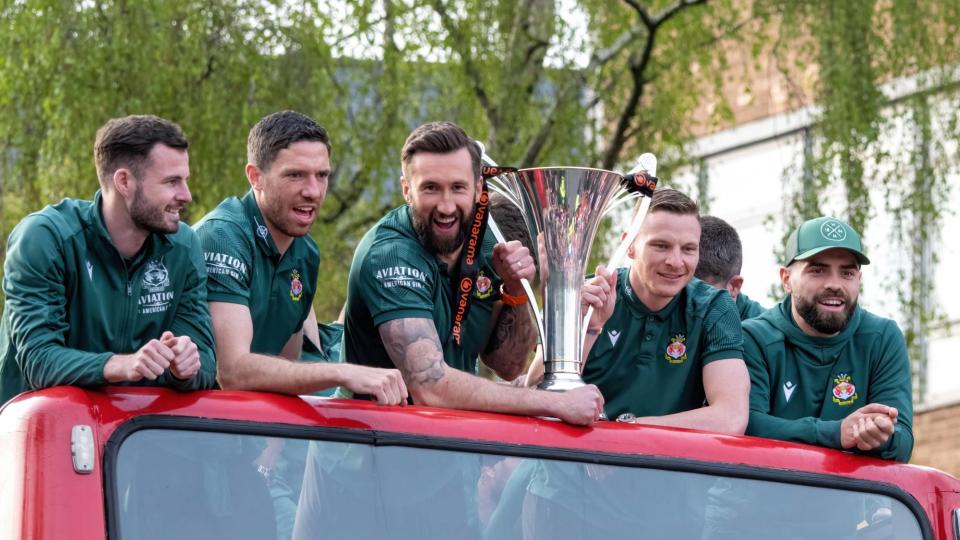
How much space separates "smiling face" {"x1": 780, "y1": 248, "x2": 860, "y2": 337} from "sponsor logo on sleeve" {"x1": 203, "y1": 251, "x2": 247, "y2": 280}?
65.7 inches

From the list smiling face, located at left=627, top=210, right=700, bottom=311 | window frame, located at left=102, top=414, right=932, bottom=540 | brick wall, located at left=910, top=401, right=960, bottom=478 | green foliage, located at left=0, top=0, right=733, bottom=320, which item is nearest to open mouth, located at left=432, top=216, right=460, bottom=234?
smiling face, located at left=627, top=210, right=700, bottom=311

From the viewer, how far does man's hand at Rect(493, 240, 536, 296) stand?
5195mm

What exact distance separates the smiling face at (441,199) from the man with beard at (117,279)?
2.37ft

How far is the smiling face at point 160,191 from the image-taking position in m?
4.60

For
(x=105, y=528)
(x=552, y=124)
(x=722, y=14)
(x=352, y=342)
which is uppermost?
(x=722, y=14)

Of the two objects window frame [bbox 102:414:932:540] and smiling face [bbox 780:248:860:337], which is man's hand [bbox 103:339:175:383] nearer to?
window frame [bbox 102:414:932:540]

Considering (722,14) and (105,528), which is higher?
(722,14)

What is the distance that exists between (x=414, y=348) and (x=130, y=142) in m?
0.94

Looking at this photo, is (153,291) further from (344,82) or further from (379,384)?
(344,82)

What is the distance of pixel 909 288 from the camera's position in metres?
14.0

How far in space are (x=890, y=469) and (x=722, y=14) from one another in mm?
10334

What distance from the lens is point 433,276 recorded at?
17.1ft

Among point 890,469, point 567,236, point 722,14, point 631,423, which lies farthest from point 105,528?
point 722,14

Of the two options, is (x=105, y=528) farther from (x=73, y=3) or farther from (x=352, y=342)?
(x=73, y=3)
